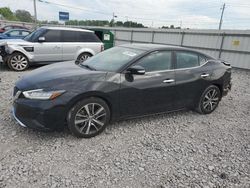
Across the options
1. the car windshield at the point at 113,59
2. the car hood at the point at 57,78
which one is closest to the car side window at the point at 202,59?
the car windshield at the point at 113,59

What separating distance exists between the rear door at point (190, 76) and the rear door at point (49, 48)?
18.1 ft

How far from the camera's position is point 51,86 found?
304 cm

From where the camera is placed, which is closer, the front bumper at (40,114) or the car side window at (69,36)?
the front bumper at (40,114)

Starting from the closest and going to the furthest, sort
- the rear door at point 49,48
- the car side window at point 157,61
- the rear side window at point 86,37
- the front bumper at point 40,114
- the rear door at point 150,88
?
the front bumper at point 40,114, the rear door at point 150,88, the car side window at point 157,61, the rear door at point 49,48, the rear side window at point 86,37

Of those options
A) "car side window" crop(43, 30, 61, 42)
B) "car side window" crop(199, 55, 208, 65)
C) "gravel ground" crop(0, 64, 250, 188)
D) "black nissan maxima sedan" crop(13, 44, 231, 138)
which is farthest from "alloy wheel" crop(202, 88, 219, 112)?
"car side window" crop(43, 30, 61, 42)

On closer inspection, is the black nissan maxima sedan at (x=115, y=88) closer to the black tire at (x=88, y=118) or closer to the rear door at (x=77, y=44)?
the black tire at (x=88, y=118)

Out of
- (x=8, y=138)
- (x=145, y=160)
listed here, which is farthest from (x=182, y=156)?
(x=8, y=138)

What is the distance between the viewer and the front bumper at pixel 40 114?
2.95 m

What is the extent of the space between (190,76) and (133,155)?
6.72ft

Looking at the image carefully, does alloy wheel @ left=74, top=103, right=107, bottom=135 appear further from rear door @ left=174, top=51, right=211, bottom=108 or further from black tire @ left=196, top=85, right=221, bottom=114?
black tire @ left=196, top=85, right=221, bottom=114

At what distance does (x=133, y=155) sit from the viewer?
303 cm

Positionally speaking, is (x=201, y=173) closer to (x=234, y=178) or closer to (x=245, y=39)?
(x=234, y=178)

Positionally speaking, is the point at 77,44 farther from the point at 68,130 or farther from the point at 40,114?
the point at 40,114

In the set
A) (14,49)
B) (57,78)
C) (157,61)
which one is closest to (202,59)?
(157,61)
